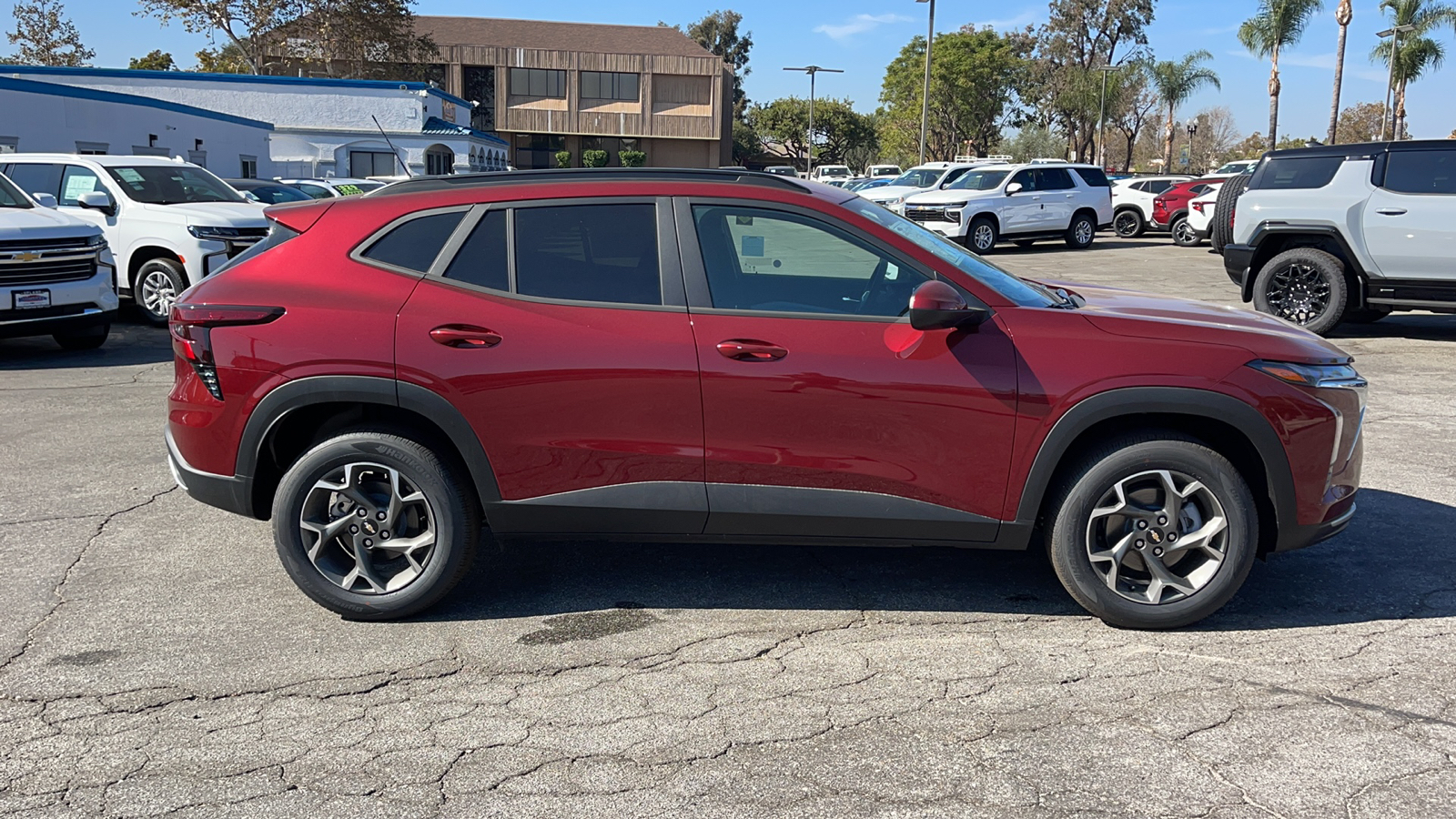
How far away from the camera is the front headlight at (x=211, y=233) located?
39.8 ft

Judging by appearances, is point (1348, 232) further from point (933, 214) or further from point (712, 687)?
point (933, 214)

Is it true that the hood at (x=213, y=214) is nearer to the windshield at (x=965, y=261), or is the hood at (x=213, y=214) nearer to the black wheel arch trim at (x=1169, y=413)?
the windshield at (x=965, y=261)

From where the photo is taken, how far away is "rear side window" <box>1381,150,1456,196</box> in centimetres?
1062

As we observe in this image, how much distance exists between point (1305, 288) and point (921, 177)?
1883 cm

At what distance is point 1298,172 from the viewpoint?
11484 millimetres

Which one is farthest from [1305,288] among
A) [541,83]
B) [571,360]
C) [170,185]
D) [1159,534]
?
[541,83]

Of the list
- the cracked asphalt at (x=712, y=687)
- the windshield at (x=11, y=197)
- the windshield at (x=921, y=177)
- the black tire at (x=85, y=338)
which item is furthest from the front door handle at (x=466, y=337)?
the windshield at (x=921, y=177)

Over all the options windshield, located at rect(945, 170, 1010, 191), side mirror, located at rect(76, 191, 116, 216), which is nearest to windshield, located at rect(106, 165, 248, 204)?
side mirror, located at rect(76, 191, 116, 216)

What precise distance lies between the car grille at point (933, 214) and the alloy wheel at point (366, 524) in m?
19.8

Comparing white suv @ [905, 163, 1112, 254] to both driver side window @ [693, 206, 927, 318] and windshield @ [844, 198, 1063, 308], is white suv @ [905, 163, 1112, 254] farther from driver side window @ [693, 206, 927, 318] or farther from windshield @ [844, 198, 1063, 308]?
driver side window @ [693, 206, 927, 318]

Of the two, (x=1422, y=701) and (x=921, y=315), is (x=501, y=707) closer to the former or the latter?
(x=921, y=315)

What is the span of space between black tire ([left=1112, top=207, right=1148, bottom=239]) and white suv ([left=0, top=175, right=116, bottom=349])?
2452 centimetres

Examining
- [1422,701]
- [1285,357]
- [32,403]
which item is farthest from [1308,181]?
[32,403]

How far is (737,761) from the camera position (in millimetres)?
3334
